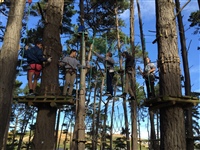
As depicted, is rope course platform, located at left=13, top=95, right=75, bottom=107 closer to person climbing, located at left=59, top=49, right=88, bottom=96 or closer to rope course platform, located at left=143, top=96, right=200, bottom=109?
person climbing, located at left=59, top=49, right=88, bottom=96

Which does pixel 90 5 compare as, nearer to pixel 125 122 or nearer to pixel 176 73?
pixel 125 122

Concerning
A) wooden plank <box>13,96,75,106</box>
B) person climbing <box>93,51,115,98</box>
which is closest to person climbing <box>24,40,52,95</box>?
wooden plank <box>13,96,75,106</box>

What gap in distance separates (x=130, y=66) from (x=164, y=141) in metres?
2.73

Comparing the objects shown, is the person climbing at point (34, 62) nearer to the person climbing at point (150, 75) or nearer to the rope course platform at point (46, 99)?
the rope course platform at point (46, 99)

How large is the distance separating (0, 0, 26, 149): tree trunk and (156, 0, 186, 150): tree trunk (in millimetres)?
3549

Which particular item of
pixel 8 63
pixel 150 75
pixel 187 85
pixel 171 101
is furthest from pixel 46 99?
pixel 187 85

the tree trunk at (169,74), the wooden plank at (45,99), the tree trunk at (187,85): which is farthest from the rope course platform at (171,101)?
the tree trunk at (187,85)

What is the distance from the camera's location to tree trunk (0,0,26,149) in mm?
5426

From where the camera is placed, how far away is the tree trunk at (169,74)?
430cm

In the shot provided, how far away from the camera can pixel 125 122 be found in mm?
12008

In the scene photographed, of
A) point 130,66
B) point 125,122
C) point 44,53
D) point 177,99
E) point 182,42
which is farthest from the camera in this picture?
point 125,122

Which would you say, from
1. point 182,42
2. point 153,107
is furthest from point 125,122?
point 153,107

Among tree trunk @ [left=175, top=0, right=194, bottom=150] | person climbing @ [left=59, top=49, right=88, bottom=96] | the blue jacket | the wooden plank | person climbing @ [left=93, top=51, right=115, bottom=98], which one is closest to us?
the wooden plank

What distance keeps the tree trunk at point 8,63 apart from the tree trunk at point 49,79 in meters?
1.23
